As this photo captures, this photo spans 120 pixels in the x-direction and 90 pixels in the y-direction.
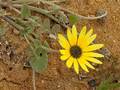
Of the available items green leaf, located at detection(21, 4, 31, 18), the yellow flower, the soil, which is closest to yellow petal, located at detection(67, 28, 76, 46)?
the yellow flower

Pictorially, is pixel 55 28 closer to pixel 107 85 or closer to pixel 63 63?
pixel 63 63

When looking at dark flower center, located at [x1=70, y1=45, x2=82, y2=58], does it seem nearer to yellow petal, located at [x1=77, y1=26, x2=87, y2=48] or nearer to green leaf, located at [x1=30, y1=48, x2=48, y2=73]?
yellow petal, located at [x1=77, y1=26, x2=87, y2=48]

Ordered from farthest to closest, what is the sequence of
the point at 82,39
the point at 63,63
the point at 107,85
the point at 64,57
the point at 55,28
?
1. the point at 63,63
2. the point at 107,85
3. the point at 55,28
4. the point at 82,39
5. the point at 64,57

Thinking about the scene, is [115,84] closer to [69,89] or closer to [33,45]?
[69,89]

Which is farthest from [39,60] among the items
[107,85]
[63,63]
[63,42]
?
[107,85]

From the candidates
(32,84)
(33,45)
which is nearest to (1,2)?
(33,45)

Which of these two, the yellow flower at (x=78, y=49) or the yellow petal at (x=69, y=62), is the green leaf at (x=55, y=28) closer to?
the yellow flower at (x=78, y=49)
